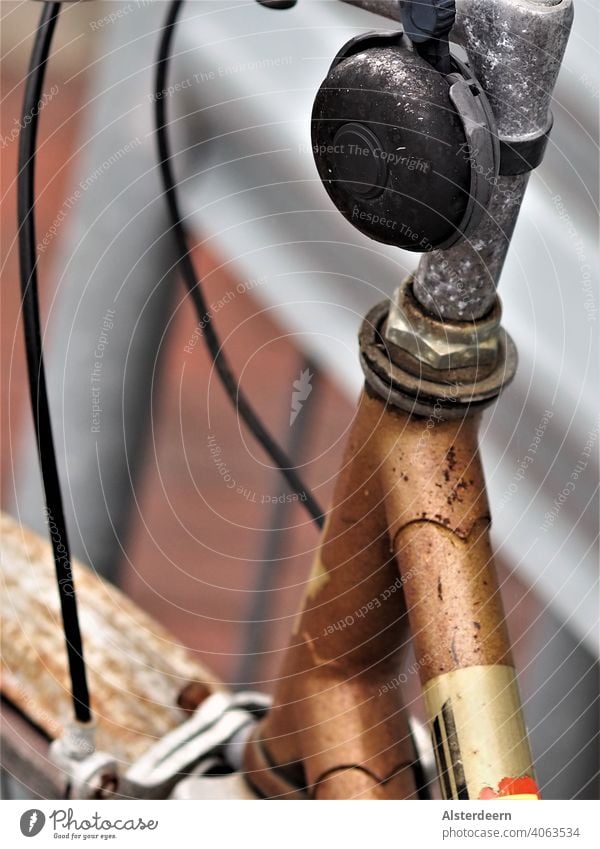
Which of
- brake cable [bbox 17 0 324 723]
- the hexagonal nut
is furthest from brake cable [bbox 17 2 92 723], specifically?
the hexagonal nut

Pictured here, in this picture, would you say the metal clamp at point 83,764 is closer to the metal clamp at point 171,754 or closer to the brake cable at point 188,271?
the metal clamp at point 171,754

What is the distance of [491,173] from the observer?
272 millimetres

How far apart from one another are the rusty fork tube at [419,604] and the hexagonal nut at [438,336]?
0.02 metres

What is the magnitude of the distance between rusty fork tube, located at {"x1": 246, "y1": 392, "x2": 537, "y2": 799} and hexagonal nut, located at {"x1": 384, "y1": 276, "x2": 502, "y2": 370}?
0.02 metres

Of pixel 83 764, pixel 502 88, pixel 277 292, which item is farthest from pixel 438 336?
pixel 277 292

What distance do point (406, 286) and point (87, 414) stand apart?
396mm

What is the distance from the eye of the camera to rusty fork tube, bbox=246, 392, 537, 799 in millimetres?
315

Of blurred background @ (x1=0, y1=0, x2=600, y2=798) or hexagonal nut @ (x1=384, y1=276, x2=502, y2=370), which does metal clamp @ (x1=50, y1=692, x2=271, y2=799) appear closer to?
blurred background @ (x1=0, y1=0, x2=600, y2=798)

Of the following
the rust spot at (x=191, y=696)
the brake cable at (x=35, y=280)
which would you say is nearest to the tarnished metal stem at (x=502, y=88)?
the brake cable at (x=35, y=280)

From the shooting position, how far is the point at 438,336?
315 millimetres

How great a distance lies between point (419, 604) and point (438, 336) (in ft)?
0.25

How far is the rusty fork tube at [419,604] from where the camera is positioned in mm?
315
